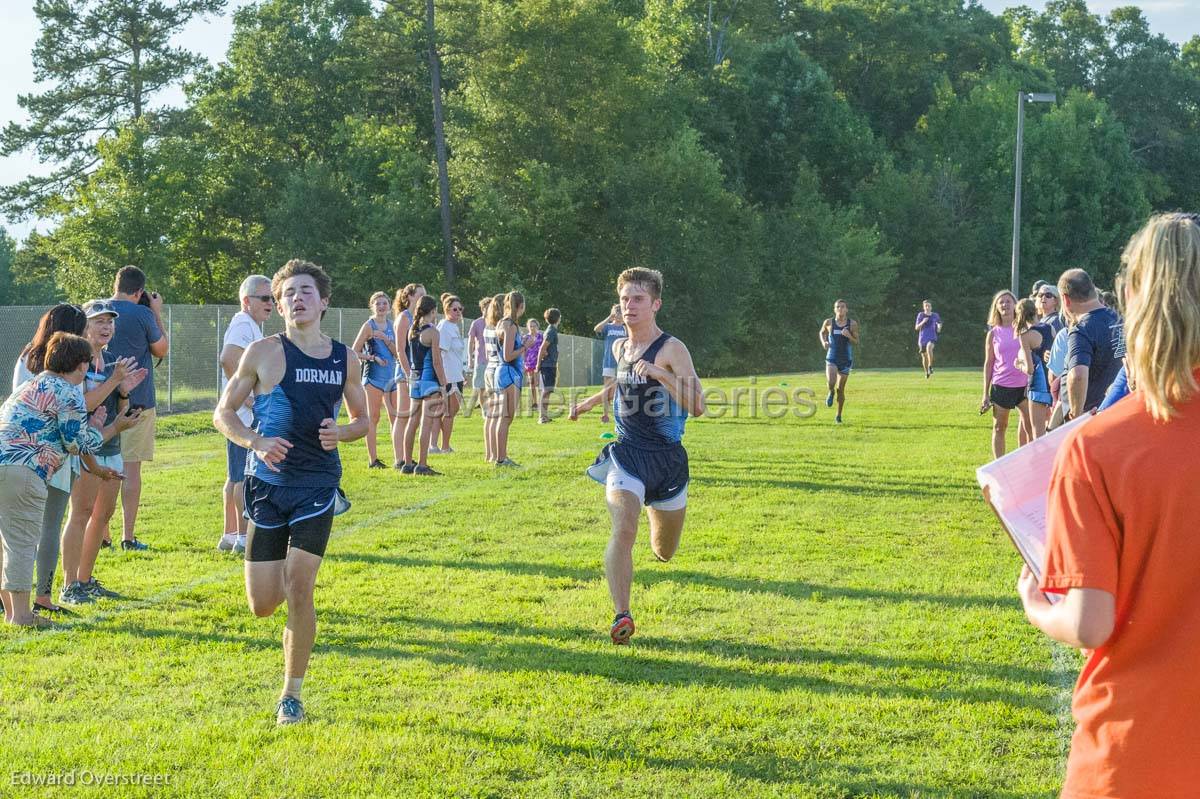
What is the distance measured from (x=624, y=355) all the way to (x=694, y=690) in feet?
7.04

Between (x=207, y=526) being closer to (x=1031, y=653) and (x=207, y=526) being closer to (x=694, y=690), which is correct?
(x=694, y=690)

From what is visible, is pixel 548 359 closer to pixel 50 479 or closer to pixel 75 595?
pixel 75 595

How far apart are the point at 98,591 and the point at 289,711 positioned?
10.8ft

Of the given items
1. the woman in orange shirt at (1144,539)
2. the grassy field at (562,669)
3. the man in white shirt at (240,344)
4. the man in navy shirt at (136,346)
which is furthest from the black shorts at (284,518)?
the woman in orange shirt at (1144,539)

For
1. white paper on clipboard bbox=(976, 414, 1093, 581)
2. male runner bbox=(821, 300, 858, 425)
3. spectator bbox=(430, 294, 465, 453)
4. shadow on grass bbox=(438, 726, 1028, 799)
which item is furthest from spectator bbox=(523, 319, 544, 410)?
white paper on clipboard bbox=(976, 414, 1093, 581)

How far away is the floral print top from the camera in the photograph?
700cm

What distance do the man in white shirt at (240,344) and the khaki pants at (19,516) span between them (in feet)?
5.07

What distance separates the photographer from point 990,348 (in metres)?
14.2

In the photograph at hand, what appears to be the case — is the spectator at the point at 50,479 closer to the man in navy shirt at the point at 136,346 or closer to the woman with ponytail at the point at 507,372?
the man in navy shirt at the point at 136,346

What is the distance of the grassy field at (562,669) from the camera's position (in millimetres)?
4984

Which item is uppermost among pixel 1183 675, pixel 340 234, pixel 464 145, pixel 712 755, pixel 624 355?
pixel 464 145

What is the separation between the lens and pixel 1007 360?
13625 mm

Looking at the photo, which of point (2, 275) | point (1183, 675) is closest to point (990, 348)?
point (1183, 675)

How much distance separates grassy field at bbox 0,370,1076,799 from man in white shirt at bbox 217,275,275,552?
0.46 metres
